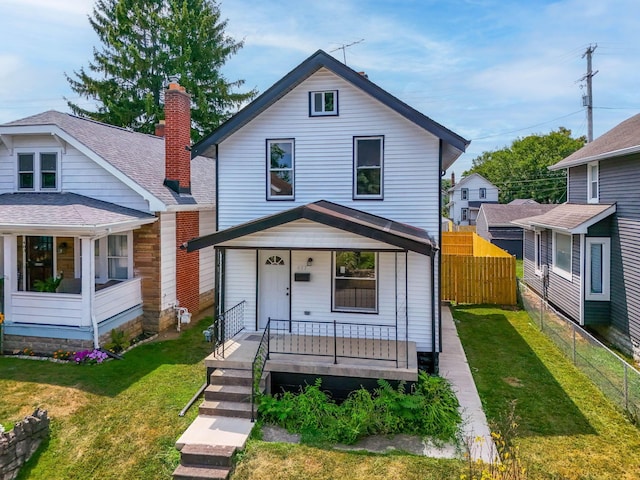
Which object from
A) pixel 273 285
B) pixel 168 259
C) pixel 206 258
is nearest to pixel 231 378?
pixel 273 285

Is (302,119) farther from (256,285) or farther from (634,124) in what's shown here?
(634,124)

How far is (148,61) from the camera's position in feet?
94.7

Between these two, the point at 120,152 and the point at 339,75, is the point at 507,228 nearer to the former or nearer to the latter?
the point at 339,75

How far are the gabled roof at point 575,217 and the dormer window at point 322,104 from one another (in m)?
8.09

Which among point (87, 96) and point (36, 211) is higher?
point (87, 96)

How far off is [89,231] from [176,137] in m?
4.65

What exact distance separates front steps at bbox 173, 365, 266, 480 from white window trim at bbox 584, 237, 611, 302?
33.3ft

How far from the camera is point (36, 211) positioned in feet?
36.6

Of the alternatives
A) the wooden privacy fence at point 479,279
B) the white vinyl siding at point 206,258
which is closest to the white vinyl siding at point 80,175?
the white vinyl siding at point 206,258

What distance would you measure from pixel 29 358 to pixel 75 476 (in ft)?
18.7

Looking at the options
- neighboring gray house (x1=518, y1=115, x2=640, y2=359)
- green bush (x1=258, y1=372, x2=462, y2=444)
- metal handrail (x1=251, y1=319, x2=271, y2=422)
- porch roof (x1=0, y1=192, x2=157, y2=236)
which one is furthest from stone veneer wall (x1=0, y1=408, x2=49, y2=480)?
neighboring gray house (x1=518, y1=115, x2=640, y2=359)

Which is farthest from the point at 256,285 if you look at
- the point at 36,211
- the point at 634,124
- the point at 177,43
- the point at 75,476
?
the point at 177,43

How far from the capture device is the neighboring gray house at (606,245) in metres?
11.1

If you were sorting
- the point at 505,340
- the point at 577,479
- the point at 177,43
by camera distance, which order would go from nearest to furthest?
1. the point at 577,479
2. the point at 505,340
3. the point at 177,43
